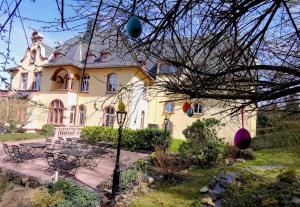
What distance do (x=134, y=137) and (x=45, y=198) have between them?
29.1 feet

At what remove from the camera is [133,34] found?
155cm

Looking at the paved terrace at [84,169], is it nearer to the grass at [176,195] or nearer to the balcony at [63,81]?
the grass at [176,195]

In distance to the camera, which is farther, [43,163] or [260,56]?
[43,163]

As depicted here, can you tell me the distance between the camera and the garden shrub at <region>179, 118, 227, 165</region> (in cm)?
1110

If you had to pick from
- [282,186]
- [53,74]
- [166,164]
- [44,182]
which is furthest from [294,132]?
[53,74]

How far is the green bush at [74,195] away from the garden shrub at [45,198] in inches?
5.4

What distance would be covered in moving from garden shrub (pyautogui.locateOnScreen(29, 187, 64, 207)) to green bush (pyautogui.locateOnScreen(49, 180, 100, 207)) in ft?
0.45

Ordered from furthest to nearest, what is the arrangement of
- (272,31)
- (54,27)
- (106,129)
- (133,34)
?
(106,129), (272,31), (54,27), (133,34)

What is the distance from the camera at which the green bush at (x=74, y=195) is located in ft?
20.8

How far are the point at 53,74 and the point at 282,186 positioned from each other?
20.0 meters

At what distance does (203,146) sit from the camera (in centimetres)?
1109

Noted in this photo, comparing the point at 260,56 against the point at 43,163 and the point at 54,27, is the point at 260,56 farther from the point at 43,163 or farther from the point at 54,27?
the point at 43,163

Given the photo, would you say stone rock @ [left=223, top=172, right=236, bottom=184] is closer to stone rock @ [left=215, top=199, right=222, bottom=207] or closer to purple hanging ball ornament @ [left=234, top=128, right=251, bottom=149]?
stone rock @ [left=215, top=199, right=222, bottom=207]

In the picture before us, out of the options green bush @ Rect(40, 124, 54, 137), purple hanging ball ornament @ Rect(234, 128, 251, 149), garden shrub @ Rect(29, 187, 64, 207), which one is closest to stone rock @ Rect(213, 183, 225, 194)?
garden shrub @ Rect(29, 187, 64, 207)
